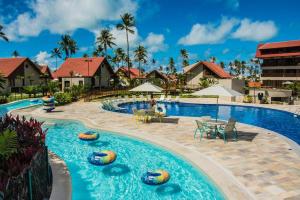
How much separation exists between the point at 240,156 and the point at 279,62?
5078 centimetres

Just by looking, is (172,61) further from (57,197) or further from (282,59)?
(57,197)

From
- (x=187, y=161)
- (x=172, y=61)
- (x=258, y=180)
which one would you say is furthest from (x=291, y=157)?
(x=172, y=61)

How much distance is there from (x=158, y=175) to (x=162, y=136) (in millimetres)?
5279

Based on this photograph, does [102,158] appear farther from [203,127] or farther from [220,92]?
[220,92]

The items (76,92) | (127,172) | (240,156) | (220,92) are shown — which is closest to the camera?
(127,172)

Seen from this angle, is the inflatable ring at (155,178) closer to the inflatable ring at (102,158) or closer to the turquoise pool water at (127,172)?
the turquoise pool water at (127,172)

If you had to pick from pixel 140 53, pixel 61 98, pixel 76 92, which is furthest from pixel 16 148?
pixel 140 53

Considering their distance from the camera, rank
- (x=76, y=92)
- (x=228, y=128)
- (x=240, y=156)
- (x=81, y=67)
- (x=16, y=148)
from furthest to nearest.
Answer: (x=81, y=67) < (x=76, y=92) < (x=228, y=128) < (x=240, y=156) < (x=16, y=148)

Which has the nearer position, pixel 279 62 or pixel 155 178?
pixel 155 178

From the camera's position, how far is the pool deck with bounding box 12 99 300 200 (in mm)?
8039

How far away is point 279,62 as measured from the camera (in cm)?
5562

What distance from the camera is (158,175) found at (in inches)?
373

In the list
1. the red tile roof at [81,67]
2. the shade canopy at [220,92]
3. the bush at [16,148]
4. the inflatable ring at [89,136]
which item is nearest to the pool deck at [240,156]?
the inflatable ring at [89,136]

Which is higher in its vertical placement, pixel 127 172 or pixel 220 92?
pixel 220 92
